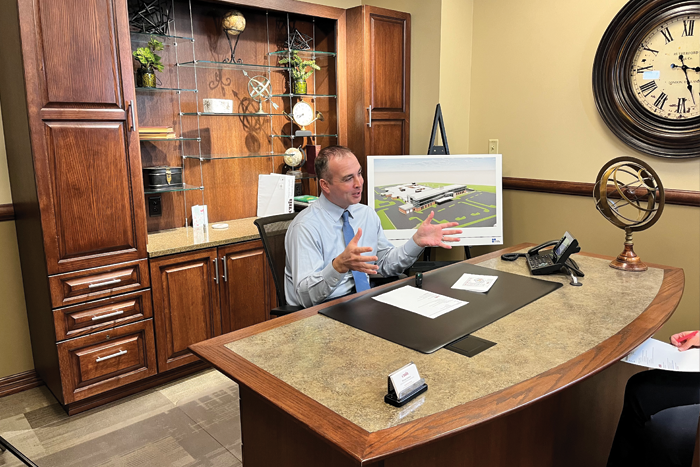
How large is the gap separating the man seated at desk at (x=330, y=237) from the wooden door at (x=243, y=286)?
85 cm

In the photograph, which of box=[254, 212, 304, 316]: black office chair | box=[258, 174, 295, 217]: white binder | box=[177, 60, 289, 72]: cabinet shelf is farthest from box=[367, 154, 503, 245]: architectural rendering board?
box=[254, 212, 304, 316]: black office chair

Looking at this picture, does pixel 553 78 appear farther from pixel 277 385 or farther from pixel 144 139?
pixel 277 385

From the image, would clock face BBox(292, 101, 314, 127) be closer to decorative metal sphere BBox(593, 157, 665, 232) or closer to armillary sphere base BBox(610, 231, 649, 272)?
decorative metal sphere BBox(593, 157, 665, 232)

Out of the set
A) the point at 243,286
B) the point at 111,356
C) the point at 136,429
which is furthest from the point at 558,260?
the point at 111,356

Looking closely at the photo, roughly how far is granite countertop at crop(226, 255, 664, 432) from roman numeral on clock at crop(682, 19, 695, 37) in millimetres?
1601

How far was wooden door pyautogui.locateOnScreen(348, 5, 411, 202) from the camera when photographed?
11.4ft

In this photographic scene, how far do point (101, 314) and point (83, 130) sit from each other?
2.94 feet

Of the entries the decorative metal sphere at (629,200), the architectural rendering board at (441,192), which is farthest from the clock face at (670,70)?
the architectural rendering board at (441,192)

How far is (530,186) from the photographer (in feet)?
11.1

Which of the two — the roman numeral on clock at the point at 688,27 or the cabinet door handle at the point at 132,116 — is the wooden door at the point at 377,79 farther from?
the roman numeral on clock at the point at 688,27

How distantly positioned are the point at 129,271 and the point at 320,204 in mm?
1116

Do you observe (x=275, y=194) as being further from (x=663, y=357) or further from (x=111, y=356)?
(x=663, y=357)

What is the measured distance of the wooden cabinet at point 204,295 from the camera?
9.06 ft

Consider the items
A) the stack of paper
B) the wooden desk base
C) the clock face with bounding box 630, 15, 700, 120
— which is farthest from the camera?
the stack of paper
